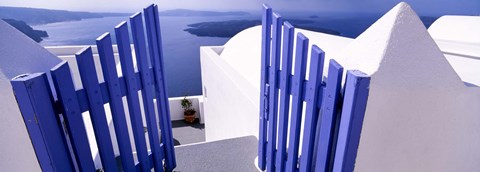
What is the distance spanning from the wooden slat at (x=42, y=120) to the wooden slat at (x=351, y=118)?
1692 millimetres

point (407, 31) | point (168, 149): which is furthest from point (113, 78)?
point (407, 31)

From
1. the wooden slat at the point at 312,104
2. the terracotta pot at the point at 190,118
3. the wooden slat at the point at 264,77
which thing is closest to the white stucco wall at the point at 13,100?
the wooden slat at the point at 264,77

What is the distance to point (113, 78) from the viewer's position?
6.03 ft

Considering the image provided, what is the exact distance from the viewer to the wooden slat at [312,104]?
1702 millimetres

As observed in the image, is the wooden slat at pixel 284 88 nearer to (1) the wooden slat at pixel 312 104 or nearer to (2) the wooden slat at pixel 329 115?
(1) the wooden slat at pixel 312 104

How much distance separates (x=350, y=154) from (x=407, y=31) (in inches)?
42.0

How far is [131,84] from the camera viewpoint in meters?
2.00

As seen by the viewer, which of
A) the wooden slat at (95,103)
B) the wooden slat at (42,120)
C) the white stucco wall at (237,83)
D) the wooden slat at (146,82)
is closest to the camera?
the wooden slat at (42,120)

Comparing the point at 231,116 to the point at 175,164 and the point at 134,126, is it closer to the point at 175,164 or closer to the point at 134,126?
the point at 175,164

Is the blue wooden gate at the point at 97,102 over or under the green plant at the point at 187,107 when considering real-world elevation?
over

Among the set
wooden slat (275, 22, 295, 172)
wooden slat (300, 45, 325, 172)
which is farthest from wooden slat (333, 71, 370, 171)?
wooden slat (275, 22, 295, 172)

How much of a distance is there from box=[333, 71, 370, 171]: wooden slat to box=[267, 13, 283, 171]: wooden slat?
36.2 inches

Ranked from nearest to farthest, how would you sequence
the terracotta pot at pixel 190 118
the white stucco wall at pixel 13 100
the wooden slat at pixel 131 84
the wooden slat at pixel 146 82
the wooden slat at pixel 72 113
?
the wooden slat at pixel 72 113
the white stucco wall at pixel 13 100
the wooden slat at pixel 131 84
the wooden slat at pixel 146 82
the terracotta pot at pixel 190 118

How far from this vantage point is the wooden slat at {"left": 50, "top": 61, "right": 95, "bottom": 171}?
148cm
